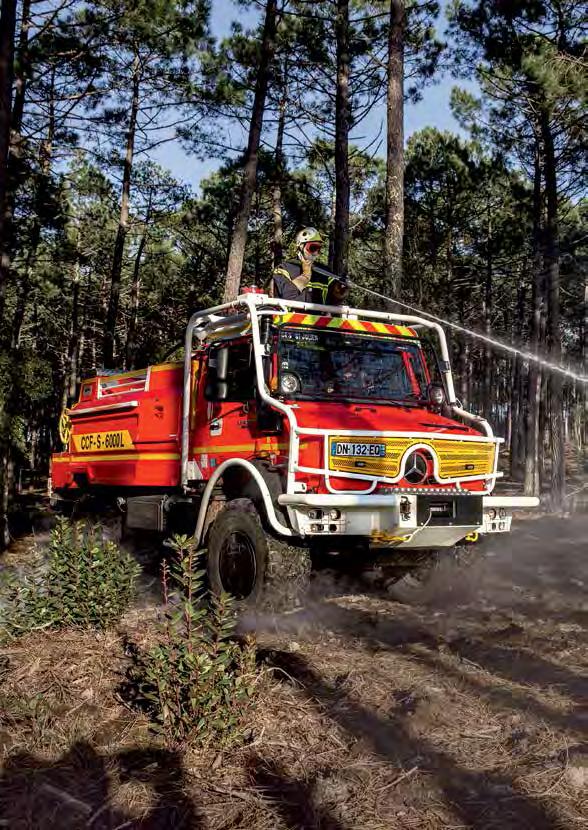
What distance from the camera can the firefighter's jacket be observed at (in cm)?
760

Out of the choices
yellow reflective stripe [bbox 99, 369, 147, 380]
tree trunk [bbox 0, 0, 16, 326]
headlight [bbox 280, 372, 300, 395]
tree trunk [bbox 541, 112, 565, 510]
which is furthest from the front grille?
tree trunk [bbox 541, 112, 565, 510]

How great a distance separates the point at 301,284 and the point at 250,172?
665 centimetres

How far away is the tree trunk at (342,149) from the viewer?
13141 mm

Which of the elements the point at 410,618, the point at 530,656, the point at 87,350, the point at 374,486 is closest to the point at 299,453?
the point at 374,486

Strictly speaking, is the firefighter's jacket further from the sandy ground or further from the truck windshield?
the sandy ground

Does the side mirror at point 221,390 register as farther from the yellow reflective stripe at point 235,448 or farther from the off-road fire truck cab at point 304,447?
the yellow reflective stripe at point 235,448

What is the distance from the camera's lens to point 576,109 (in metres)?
16.0

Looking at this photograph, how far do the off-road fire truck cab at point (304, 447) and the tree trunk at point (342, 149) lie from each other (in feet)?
17.1

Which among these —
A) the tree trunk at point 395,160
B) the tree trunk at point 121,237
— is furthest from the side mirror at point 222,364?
the tree trunk at point 121,237

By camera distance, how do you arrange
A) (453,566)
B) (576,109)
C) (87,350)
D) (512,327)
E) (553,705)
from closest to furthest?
1. (553,705)
2. (453,566)
3. (576,109)
4. (512,327)
5. (87,350)

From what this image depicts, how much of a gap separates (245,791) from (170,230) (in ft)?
79.6

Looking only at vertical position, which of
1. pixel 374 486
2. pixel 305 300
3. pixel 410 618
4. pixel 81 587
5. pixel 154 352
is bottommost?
pixel 410 618

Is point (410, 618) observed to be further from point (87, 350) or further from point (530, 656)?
point (87, 350)

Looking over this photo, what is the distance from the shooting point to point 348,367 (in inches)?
278
